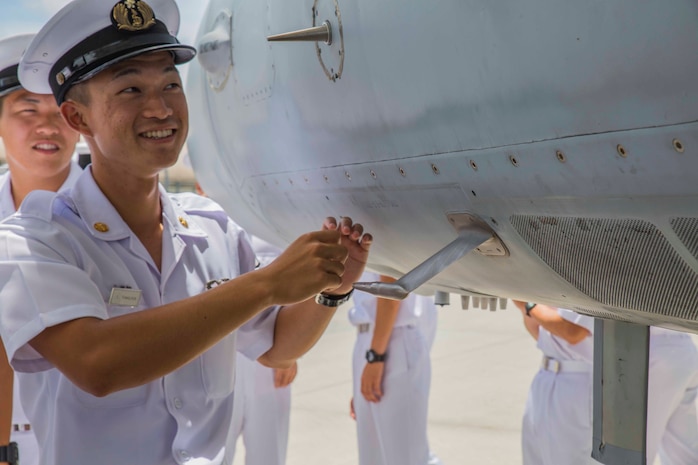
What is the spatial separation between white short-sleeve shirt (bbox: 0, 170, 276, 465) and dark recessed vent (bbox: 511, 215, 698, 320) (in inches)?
28.5

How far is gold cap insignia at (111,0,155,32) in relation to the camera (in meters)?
1.54

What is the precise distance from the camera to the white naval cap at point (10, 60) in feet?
8.02

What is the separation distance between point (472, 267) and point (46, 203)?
2.52 ft

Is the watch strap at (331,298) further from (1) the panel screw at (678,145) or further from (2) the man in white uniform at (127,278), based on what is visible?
(1) the panel screw at (678,145)

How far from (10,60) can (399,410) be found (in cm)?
218

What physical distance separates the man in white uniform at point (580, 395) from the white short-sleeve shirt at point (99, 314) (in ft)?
5.29

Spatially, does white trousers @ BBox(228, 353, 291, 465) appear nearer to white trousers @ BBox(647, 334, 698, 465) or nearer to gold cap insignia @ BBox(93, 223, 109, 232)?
white trousers @ BBox(647, 334, 698, 465)

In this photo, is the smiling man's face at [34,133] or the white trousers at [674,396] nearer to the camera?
the smiling man's face at [34,133]

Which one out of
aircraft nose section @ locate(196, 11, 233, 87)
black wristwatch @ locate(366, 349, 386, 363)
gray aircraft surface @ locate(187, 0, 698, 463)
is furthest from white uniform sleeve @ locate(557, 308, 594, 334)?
aircraft nose section @ locate(196, 11, 233, 87)

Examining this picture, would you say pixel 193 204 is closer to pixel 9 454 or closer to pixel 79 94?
pixel 79 94

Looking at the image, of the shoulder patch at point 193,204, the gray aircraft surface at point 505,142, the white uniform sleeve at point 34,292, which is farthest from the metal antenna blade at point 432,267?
the shoulder patch at point 193,204

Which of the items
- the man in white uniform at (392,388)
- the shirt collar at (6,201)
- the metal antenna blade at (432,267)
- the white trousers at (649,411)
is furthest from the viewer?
the man in white uniform at (392,388)

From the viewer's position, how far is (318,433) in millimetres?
4812

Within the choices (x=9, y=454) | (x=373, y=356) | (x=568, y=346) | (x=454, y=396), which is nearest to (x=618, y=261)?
(x=9, y=454)
